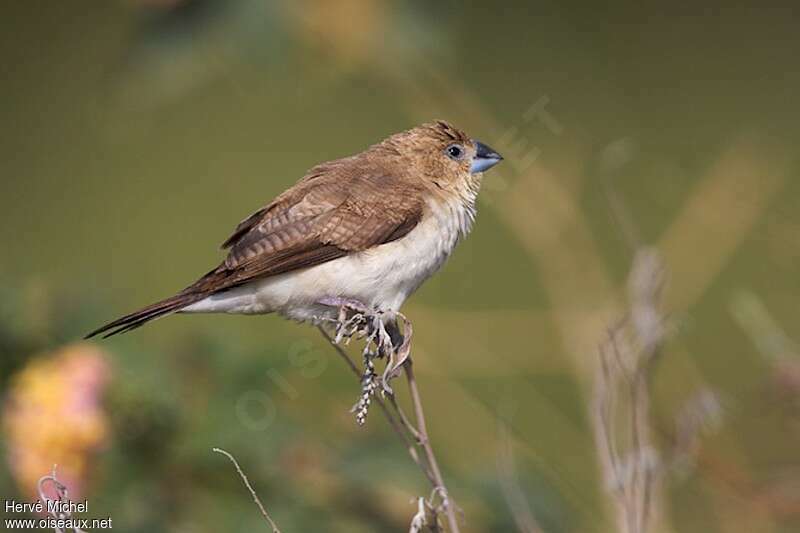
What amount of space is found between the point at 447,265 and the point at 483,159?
6.77 feet

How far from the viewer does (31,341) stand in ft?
10.1

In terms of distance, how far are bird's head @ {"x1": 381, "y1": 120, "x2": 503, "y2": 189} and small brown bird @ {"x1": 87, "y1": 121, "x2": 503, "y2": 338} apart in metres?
0.19

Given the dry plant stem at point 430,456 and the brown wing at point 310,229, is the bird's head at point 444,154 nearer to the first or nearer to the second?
the brown wing at point 310,229

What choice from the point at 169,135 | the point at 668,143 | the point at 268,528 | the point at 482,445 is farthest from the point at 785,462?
the point at 169,135

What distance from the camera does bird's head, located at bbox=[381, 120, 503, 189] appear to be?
9.32 feet

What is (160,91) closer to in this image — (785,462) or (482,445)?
(482,445)

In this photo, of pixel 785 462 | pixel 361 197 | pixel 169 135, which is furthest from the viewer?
pixel 169 135

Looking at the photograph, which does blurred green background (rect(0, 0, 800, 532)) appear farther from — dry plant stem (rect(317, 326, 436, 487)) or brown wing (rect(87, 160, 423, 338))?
dry plant stem (rect(317, 326, 436, 487))

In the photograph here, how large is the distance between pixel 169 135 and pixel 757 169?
2.19m

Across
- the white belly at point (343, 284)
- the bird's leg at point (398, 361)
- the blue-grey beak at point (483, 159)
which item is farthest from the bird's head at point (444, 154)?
the bird's leg at point (398, 361)

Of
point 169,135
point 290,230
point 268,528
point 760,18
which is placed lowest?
point 268,528

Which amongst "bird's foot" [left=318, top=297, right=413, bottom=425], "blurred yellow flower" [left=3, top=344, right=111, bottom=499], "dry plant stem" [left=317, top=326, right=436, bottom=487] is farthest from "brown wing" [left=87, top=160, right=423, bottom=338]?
"blurred yellow flower" [left=3, top=344, right=111, bottom=499]

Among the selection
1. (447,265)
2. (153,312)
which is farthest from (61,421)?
(447,265)

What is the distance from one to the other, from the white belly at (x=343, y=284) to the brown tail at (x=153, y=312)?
0.06m
